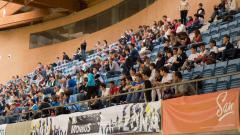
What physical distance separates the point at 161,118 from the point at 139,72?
6.64 feet

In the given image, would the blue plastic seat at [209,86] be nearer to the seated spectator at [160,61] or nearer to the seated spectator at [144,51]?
the seated spectator at [160,61]

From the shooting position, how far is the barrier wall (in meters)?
7.76

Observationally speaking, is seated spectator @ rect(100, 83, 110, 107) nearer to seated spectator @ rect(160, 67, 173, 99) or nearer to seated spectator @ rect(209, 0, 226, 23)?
seated spectator @ rect(160, 67, 173, 99)

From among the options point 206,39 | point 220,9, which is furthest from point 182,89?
point 220,9

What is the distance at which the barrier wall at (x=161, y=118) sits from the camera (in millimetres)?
7764

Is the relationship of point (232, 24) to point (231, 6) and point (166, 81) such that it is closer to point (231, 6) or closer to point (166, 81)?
point (231, 6)

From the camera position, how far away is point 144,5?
20438 millimetres

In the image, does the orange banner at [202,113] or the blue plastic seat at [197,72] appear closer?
the orange banner at [202,113]

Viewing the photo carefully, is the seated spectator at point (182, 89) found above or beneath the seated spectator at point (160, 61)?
beneath

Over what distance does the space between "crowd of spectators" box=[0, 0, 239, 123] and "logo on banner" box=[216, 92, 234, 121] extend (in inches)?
36.8

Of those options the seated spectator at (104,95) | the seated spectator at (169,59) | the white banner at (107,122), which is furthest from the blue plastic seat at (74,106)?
the seated spectator at (169,59)

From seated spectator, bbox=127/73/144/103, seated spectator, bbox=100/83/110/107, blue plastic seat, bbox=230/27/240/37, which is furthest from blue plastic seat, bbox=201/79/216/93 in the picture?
seated spectator, bbox=100/83/110/107

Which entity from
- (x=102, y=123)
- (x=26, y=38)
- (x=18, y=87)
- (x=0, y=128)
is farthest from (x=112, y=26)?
(x=102, y=123)

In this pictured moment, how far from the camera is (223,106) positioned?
25.6 feet
